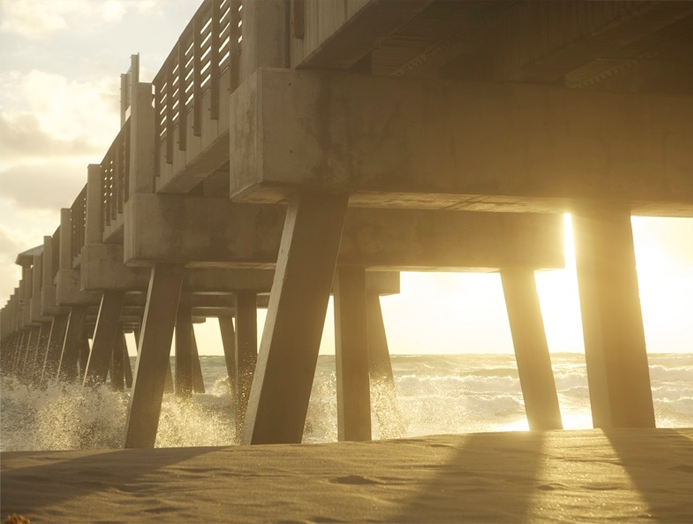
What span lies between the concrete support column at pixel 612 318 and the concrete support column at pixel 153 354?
6.87 meters

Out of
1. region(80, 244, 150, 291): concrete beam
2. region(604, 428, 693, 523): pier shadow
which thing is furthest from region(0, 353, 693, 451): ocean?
region(604, 428, 693, 523): pier shadow

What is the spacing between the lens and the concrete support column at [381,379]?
20.1 metres

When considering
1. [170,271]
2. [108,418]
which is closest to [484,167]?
[170,271]

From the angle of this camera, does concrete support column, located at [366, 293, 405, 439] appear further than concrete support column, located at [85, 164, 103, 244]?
No

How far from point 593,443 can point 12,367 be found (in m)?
65.9

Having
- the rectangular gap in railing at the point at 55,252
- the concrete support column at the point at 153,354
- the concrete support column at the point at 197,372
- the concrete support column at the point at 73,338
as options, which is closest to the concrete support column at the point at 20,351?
the concrete support column at the point at 197,372

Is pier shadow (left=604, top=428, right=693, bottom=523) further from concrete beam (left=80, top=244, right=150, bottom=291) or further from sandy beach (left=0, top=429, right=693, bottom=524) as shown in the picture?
concrete beam (left=80, top=244, right=150, bottom=291)

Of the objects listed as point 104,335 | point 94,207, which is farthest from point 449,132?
point 94,207

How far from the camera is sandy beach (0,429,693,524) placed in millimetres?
4766

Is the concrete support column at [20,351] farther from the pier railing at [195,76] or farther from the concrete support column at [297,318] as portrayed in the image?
the concrete support column at [297,318]

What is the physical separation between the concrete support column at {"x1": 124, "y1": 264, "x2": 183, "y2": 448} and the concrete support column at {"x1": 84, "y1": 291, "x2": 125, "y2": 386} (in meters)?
6.55

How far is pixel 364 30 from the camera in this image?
808cm

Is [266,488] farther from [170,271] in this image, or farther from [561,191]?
[170,271]

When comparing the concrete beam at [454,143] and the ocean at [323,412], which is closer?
the concrete beam at [454,143]
